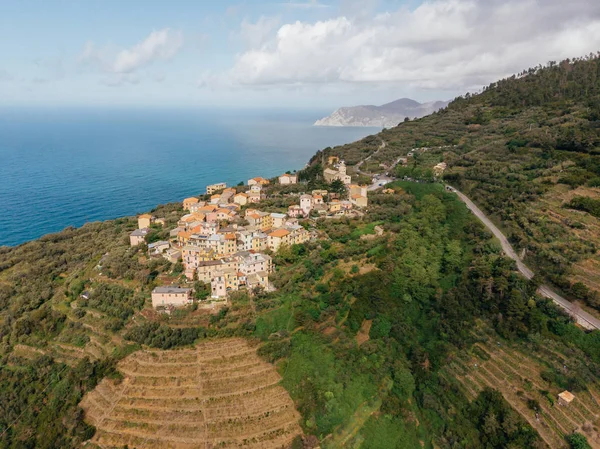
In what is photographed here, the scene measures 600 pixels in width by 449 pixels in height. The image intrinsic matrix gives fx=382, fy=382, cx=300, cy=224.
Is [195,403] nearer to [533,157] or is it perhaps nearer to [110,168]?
[533,157]

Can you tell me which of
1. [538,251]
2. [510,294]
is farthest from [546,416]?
[538,251]

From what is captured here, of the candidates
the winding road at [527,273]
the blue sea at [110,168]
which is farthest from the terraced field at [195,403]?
the blue sea at [110,168]

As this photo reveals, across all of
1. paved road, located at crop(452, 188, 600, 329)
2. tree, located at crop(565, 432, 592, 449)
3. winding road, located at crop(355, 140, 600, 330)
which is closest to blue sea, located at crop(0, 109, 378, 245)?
winding road, located at crop(355, 140, 600, 330)

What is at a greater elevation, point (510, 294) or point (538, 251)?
point (538, 251)

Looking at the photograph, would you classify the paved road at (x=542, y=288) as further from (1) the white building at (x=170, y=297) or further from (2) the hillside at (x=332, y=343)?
(1) the white building at (x=170, y=297)

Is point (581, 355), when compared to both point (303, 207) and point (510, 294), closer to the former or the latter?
point (510, 294)
